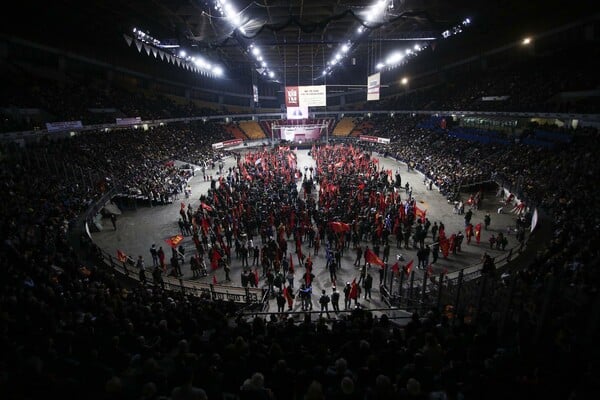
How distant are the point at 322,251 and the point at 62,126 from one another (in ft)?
80.1

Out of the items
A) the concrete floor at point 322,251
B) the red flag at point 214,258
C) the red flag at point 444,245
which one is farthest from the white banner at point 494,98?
the red flag at point 214,258

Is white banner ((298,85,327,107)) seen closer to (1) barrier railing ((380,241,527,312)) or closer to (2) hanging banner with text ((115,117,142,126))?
(2) hanging banner with text ((115,117,142,126))

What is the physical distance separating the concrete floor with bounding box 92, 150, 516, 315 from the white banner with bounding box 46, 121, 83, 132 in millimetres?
9305

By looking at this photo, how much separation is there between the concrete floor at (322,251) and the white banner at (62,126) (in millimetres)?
9305

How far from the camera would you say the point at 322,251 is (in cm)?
1659

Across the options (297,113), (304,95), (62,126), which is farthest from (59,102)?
(297,113)

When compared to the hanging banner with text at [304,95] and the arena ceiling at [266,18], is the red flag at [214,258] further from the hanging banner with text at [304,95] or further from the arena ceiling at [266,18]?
the hanging banner with text at [304,95]

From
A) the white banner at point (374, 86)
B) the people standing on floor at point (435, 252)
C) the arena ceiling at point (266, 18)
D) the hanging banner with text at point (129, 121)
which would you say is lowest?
the people standing on floor at point (435, 252)

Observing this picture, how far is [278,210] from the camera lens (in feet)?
62.2

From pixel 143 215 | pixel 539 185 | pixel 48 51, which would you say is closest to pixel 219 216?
pixel 143 215

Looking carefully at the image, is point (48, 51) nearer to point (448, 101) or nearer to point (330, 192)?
point (330, 192)

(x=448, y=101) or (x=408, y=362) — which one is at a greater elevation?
(x=448, y=101)

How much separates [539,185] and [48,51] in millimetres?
42407

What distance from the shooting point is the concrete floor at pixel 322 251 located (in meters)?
14.0
